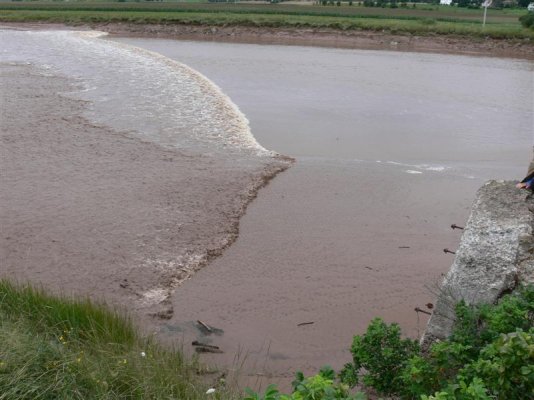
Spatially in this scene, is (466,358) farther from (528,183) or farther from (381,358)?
(528,183)

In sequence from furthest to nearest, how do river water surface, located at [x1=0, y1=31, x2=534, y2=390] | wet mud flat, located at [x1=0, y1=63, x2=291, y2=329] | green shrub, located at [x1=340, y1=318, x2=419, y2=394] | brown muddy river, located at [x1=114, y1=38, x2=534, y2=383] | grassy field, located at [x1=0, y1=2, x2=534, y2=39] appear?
grassy field, located at [x1=0, y1=2, x2=534, y2=39], wet mud flat, located at [x1=0, y1=63, x2=291, y2=329], river water surface, located at [x1=0, y1=31, x2=534, y2=390], brown muddy river, located at [x1=114, y1=38, x2=534, y2=383], green shrub, located at [x1=340, y1=318, x2=419, y2=394]

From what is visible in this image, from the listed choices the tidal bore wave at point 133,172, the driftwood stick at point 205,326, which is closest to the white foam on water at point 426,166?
the tidal bore wave at point 133,172

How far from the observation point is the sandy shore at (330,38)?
136 feet

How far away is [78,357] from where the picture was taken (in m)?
5.10

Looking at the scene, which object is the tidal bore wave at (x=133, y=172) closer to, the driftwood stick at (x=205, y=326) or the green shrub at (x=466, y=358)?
the driftwood stick at (x=205, y=326)

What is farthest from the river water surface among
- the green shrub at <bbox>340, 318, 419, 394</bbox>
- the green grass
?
the green grass

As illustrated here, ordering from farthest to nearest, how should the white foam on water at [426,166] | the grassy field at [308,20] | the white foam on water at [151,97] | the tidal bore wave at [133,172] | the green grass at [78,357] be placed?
the grassy field at [308,20] → the white foam on water at [151,97] → the white foam on water at [426,166] → the tidal bore wave at [133,172] → the green grass at [78,357]

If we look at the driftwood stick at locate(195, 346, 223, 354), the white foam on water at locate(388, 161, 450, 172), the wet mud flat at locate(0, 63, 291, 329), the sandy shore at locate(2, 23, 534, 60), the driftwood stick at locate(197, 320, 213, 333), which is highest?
the sandy shore at locate(2, 23, 534, 60)

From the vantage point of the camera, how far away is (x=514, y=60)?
35875 millimetres

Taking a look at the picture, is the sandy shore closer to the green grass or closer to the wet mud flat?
the wet mud flat

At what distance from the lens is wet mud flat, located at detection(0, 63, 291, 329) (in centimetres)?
820

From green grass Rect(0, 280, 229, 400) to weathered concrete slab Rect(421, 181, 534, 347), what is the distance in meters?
2.03

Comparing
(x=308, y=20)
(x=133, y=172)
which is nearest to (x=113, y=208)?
(x=133, y=172)

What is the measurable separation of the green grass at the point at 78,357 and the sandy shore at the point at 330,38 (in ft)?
119
